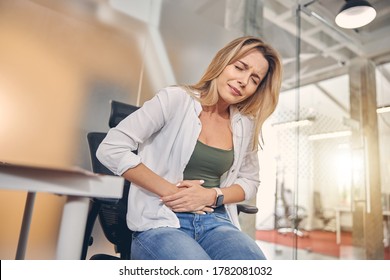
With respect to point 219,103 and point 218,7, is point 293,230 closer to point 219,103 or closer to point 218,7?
point 219,103

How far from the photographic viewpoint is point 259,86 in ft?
4.04

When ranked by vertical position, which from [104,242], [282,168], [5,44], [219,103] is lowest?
[104,242]

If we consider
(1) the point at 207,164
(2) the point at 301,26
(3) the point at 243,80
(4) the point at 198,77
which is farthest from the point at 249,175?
(2) the point at 301,26

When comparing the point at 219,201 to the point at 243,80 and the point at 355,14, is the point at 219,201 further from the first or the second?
the point at 355,14

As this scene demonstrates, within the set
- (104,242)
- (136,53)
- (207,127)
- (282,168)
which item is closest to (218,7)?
(136,53)

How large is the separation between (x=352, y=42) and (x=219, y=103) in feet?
3.85

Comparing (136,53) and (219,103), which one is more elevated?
(136,53)

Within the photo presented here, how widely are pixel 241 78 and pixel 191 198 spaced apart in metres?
0.47

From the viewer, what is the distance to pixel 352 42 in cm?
187

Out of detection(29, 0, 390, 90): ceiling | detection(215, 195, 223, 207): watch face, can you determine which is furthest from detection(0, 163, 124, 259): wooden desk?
detection(29, 0, 390, 90): ceiling

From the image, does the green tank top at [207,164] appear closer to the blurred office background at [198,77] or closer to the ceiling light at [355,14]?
the blurred office background at [198,77]

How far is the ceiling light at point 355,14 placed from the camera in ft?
5.25

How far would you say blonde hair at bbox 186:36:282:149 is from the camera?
3.74ft

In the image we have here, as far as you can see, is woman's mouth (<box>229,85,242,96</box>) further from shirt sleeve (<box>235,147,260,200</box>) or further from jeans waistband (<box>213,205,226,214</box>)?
jeans waistband (<box>213,205,226,214</box>)
